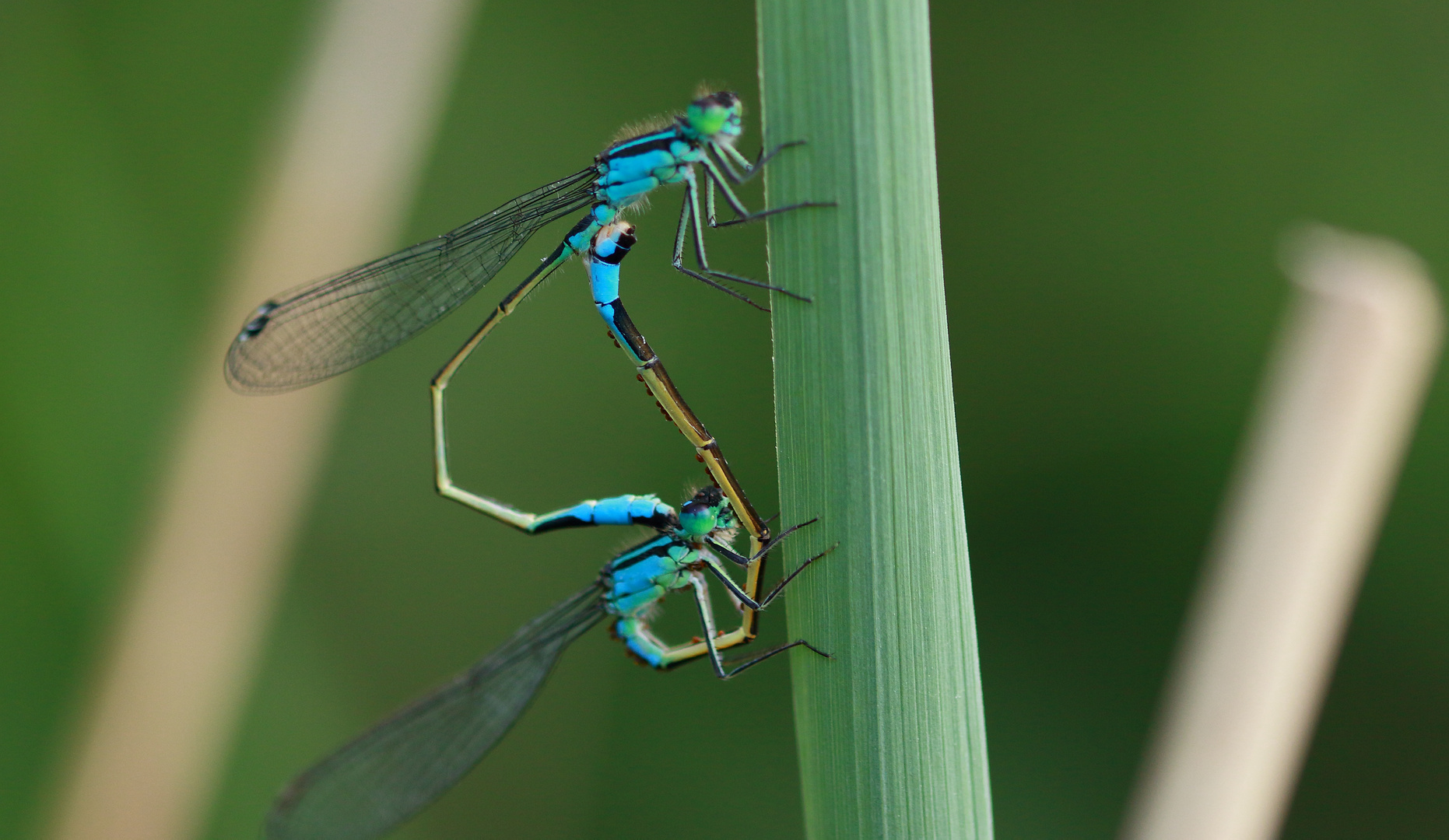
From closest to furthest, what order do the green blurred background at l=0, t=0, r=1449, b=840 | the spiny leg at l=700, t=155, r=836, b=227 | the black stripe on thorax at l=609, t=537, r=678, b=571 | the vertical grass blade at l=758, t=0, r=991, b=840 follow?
1. the vertical grass blade at l=758, t=0, r=991, b=840
2. the spiny leg at l=700, t=155, r=836, b=227
3. the black stripe on thorax at l=609, t=537, r=678, b=571
4. the green blurred background at l=0, t=0, r=1449, b=840

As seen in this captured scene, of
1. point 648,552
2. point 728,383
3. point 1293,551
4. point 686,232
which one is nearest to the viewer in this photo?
point 1293,551

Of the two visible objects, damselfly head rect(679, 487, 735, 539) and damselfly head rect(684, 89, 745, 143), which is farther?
damselfly head rect(679, 487, 735, 539)

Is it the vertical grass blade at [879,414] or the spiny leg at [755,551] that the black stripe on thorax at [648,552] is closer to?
the spiny leg at [755,551]

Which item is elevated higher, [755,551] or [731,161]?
[731,161]

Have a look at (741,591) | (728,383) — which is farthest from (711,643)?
(728,383)

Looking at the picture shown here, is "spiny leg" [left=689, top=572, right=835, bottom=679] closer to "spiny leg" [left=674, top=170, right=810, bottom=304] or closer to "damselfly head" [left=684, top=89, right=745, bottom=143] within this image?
"spiny leg" [left=674, top=170, right=810, bottom=304]

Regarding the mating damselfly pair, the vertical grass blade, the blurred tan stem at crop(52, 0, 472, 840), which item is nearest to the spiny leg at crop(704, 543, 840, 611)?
the mating damselfly pair

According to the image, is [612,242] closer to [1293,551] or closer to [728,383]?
[728,383]
